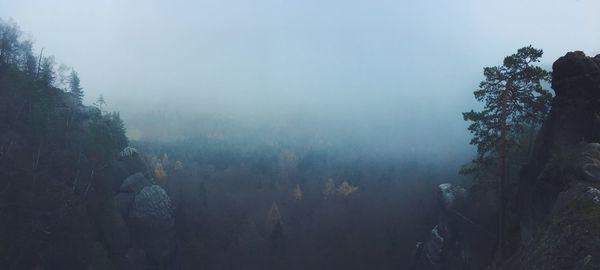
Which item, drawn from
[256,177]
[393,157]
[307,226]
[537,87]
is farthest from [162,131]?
[537,87]

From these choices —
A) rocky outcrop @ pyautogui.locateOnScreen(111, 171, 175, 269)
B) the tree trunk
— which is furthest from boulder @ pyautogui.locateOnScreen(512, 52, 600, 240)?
rocky outcrop @ pyautogui.locateOnScreen(111, 171, 175, 269)

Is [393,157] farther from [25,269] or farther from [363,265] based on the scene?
[25,269]

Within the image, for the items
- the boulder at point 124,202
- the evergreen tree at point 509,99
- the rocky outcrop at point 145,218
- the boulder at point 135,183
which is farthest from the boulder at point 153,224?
the evergreen tree at point 509,99

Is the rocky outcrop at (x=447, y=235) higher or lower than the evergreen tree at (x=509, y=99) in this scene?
lower

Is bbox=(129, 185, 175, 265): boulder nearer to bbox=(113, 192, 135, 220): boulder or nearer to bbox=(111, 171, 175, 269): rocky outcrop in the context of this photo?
bbox=(111, 171, 175, 269): rocky outcrop

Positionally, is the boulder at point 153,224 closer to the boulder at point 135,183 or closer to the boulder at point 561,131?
the boulder at point 135,183

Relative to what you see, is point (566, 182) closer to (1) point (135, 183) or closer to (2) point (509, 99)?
(2) point (509, 99)
